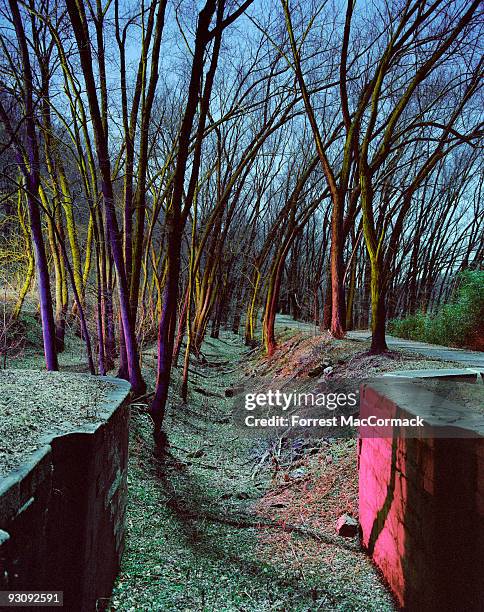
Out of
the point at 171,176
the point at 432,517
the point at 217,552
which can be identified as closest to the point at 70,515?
the point at 432,517

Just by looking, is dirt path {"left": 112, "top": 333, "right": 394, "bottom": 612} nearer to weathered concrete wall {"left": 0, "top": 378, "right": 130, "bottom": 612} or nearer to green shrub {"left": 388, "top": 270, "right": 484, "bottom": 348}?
weathered concrete wall {"left": 0, "top": 378, "right": 130, "bottom": 612}

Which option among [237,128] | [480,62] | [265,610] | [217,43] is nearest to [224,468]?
[265,610]

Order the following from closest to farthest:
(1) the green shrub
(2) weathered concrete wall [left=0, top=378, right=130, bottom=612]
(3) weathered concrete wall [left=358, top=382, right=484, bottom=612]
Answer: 1. (2) weathered concrete wall [left=0, top=378, right=130, bottom=612]
2. (3) weathered concrete wall [left=358, top=382, right=484, bottom=612]
3. (1) the green shrub

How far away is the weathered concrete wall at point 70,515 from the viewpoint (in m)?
1.53

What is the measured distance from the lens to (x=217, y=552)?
12.5 feet

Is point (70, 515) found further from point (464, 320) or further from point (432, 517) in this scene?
point (464, 320)

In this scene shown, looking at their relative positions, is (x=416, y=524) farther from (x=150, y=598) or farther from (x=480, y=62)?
(x=480, y=62)

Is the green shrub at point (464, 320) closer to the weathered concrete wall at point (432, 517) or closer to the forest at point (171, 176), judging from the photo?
the forest at point (171, 176)

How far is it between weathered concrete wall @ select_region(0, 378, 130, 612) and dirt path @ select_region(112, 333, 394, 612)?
16.1 inches

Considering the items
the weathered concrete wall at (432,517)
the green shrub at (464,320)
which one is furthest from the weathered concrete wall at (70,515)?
the green shrub at (464,320)

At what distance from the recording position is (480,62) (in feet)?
25.5

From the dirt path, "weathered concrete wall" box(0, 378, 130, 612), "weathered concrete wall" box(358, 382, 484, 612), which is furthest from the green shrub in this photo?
"weathered concrete wall" box(0, 378, 130, 612)

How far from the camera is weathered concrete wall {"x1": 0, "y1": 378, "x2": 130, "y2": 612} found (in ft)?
5.03

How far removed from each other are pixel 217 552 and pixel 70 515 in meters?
2.03
